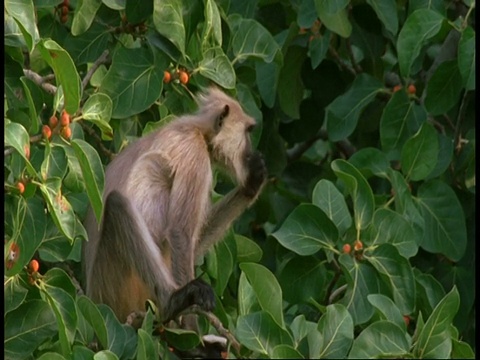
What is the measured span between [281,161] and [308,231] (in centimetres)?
Result: 165

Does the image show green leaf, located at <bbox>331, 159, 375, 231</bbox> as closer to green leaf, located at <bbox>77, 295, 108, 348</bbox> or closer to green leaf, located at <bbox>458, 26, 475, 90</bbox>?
green leaf, located at <bbox>458, 26, 475, 90</bbox>

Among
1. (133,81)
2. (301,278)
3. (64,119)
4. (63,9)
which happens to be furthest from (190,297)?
(63,9)

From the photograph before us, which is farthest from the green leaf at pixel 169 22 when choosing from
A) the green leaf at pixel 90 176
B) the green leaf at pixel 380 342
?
the green leaf at pixel 380 342

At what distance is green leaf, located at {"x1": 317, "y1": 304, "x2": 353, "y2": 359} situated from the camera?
3.91m

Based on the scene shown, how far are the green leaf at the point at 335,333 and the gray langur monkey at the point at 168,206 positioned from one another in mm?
1189

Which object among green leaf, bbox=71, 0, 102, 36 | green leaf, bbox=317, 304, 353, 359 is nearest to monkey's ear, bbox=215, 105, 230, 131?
green leaf, bbox=71, 0, 102, 36

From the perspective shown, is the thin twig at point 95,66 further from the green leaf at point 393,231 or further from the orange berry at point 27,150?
the green leaf at point 393,231

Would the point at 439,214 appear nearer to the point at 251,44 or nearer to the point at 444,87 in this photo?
the point at 444,87

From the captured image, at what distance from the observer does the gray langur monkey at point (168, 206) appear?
17.9ft

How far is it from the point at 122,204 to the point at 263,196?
1219 millimetres

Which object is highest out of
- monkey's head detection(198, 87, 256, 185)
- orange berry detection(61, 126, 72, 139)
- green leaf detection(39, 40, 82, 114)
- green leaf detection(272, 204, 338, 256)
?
green leaf detection(39, 40, 82, 114)

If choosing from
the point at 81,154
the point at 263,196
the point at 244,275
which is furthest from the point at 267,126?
the point at 81,154

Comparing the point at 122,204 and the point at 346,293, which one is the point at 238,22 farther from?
the point at 346,293

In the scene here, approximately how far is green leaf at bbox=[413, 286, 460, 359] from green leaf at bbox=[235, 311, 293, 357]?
0.40 m
